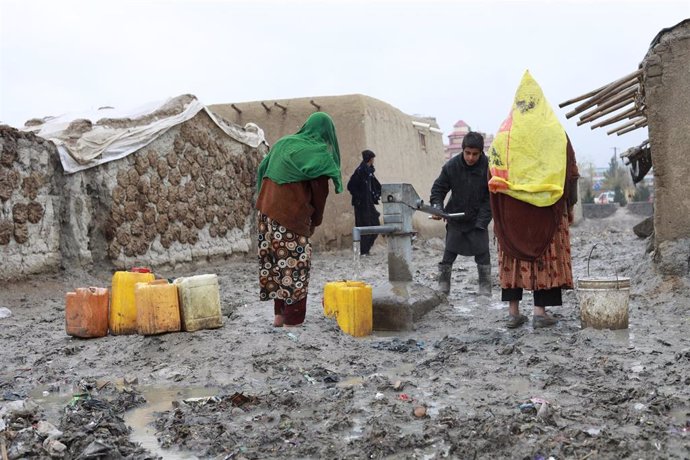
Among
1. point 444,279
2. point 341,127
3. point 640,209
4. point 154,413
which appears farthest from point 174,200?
point 640,209

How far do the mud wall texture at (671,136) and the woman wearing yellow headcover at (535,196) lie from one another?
130cm

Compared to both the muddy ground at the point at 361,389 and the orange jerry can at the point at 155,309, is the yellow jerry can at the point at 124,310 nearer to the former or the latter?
the muddy ground at the point at 361,389

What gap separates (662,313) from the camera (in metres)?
5.45

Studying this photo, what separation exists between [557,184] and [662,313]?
136cm

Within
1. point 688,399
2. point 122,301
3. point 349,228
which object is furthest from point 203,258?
point 688,399

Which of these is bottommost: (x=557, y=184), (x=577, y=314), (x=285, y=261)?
(x=577, y=314)

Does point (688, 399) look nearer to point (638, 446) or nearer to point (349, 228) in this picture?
point (638, 446)

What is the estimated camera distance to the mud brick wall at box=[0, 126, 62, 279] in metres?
7.00

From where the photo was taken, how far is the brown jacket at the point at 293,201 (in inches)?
201

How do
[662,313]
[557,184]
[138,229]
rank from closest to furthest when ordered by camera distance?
[557,184]
[662,313]
[138,229]

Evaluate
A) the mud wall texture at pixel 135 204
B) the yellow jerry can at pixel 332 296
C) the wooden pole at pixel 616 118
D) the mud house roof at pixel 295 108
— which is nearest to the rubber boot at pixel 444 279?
the yellow jerry can at pixel 332 296

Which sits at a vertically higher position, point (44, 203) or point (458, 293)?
point (44, 203)

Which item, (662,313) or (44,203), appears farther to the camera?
(44,203)

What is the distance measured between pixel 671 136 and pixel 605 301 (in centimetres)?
194
